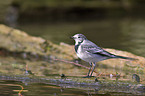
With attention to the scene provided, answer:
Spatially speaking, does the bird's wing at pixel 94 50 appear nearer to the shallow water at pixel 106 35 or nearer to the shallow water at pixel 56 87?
Answer: the shallow water at pixel 56 87

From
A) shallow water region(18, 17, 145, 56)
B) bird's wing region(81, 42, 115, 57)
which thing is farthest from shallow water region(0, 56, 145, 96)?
shallow water region(18, 17, 145, 56)

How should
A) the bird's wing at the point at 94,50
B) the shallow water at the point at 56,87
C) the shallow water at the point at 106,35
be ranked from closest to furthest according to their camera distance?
the shallow water at the point at 56,87 < the bird's wing at the point at 94,50 < the shallow water at the point at 106,35

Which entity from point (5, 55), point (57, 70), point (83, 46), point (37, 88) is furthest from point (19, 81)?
point (5, 55)

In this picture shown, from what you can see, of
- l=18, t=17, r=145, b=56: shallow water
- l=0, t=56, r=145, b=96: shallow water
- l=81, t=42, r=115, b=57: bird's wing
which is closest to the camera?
l=0, t=56, r=145, b=96: shallow water

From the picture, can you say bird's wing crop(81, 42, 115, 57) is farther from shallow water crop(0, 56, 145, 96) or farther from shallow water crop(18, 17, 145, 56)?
shallow water crop(18, 17, 145, 56)

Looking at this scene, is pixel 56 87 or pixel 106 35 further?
pixel 106 35

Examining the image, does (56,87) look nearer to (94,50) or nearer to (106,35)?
(94,50)

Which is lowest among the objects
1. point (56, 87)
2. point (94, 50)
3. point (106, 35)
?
point (56, 87)

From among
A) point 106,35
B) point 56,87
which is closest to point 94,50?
point 56,87

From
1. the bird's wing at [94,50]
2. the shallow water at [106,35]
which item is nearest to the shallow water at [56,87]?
the bird's wing at [94,50]

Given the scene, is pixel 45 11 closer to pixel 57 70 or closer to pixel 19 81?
pixel 57 70

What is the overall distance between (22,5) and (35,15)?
52.9 inches

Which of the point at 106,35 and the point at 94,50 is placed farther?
the point at 106,35

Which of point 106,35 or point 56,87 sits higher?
point 106,35
